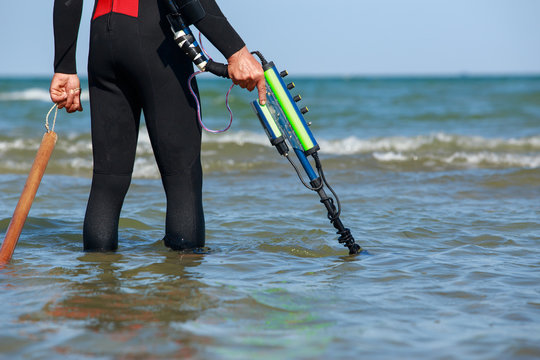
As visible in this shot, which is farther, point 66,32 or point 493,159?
point 493,159

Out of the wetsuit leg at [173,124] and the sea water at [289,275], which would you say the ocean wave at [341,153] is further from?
the wetsuit leg at [173,124]

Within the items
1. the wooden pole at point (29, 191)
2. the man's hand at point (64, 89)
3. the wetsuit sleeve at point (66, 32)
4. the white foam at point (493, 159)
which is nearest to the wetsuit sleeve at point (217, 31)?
the wetsuit sleeve at point (66, 32)

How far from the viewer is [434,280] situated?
117 inches

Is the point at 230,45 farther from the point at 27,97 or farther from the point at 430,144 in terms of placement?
the point at 27,97

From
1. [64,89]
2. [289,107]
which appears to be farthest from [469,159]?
[64,89]

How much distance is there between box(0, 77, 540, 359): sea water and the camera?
2.14 metres

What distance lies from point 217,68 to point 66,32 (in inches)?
28.8

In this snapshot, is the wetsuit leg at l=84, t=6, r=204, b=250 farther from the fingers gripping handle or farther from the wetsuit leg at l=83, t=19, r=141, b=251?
the fingers gripping handle

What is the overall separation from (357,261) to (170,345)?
4.81ft

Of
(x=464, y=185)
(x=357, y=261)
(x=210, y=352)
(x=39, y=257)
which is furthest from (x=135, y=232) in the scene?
(x=464, y=185)

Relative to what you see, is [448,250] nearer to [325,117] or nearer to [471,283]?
[471,283]

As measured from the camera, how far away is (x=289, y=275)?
304cm

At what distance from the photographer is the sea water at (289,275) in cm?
214

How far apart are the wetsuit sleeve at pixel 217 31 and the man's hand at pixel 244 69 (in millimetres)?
28
